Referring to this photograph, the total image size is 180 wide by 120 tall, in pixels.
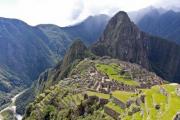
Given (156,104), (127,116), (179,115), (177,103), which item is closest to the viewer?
(179,115)

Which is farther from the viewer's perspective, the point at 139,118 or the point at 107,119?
the point at 107,119

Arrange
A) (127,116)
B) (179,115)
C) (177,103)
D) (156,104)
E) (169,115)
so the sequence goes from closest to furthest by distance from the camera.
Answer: (179,115)
(169,115)
(177,103)
(156,104)
(127,116)

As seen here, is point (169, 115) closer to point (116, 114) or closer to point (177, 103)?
point (177, 103)

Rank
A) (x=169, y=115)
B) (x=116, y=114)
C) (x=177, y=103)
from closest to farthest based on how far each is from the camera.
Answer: (x=169, y=115)
(x=177, y=103)
(x=116, y=114)

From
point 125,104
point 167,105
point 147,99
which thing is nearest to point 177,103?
point 167,105

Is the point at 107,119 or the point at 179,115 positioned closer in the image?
the point at 179,115

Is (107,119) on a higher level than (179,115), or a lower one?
lower

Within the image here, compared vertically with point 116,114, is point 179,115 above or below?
above

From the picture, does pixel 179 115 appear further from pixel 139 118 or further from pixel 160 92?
pixel 160 92

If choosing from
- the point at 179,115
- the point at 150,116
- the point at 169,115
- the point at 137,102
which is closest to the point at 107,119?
the point at 137,102
